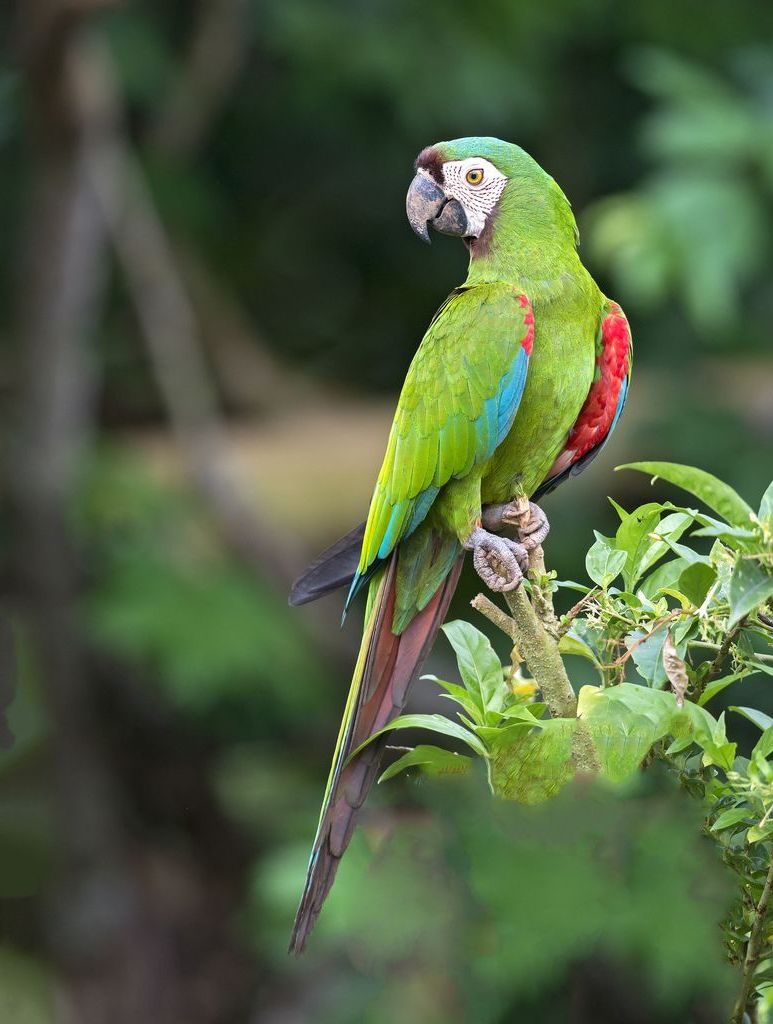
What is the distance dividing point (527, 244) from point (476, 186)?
11 cm

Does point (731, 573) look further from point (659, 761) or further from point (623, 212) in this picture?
point (623, 212)

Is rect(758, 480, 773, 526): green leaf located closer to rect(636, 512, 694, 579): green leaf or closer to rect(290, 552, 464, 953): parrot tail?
rect(636, 512, 694, 579): green leaf

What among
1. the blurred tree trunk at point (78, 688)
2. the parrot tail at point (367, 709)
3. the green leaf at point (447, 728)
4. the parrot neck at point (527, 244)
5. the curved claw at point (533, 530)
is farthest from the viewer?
the blurred tree trunk at point (78, 688)

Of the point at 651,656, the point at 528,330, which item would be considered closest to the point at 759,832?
the point at 651,656

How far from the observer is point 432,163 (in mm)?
1637

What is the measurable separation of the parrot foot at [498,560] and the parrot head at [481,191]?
1.38ft

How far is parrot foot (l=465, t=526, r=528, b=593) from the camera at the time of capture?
127 centimetres

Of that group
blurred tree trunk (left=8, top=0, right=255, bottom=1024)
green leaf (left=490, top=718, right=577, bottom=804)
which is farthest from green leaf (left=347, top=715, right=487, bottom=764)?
blurred tree trunk (left=8, top=0, right=255, bottom=1024)

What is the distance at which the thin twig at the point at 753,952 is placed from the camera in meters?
0.87

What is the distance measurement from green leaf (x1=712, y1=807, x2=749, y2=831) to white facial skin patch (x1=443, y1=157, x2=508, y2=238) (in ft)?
3.01

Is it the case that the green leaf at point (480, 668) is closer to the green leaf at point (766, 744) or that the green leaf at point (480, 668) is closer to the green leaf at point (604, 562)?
the green leaf at point (604, 562)

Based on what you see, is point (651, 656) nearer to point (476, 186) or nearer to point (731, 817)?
point (731, 817)

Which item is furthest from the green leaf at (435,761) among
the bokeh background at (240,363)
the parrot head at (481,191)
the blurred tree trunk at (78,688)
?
the blurred tree trunk at (78,688)

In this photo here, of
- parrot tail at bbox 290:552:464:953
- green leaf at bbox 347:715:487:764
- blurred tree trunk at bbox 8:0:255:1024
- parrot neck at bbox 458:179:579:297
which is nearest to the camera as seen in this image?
green leaf at bbox 347:715:487:764
